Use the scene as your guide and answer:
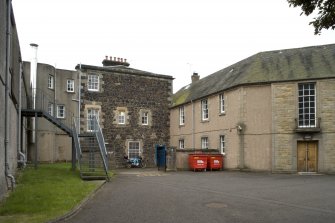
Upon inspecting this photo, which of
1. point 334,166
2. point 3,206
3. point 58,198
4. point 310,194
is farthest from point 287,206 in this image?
point 334,166

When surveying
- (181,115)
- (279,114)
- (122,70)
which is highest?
(122,70)

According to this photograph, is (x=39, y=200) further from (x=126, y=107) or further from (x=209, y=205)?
(x=126, y=107)

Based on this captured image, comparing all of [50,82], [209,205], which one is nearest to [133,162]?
[50,82]

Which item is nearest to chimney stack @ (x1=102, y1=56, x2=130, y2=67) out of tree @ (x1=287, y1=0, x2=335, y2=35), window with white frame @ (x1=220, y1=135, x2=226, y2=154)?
window with white frame @ (x1=220, y1=135, x2=226, y2=154)

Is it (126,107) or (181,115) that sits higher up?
(126,107)

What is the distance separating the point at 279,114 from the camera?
2602cm

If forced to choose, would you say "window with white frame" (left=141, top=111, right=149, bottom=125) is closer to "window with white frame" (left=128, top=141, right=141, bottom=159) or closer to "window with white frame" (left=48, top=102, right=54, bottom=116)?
"window with white frame" (left=128, top=141, right=141, bottom=159)

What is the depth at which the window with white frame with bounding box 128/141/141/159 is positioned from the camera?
35312 millimetres

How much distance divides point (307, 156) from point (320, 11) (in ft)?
67.4

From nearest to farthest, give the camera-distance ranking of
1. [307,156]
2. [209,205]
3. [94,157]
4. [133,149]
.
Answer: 1. [209,205]
2. [94,157]
3. [307,156]
4. [133,149]

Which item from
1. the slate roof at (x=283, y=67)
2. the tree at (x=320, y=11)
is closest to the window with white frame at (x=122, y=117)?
the slate roof at (x=283, y=67)

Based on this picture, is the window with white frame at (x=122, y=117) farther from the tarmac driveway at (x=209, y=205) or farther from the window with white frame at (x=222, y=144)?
the tarmac driveway at (x=209, y=205)

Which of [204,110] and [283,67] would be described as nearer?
[283,67]

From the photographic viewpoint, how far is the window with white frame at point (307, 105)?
25.5 metres
